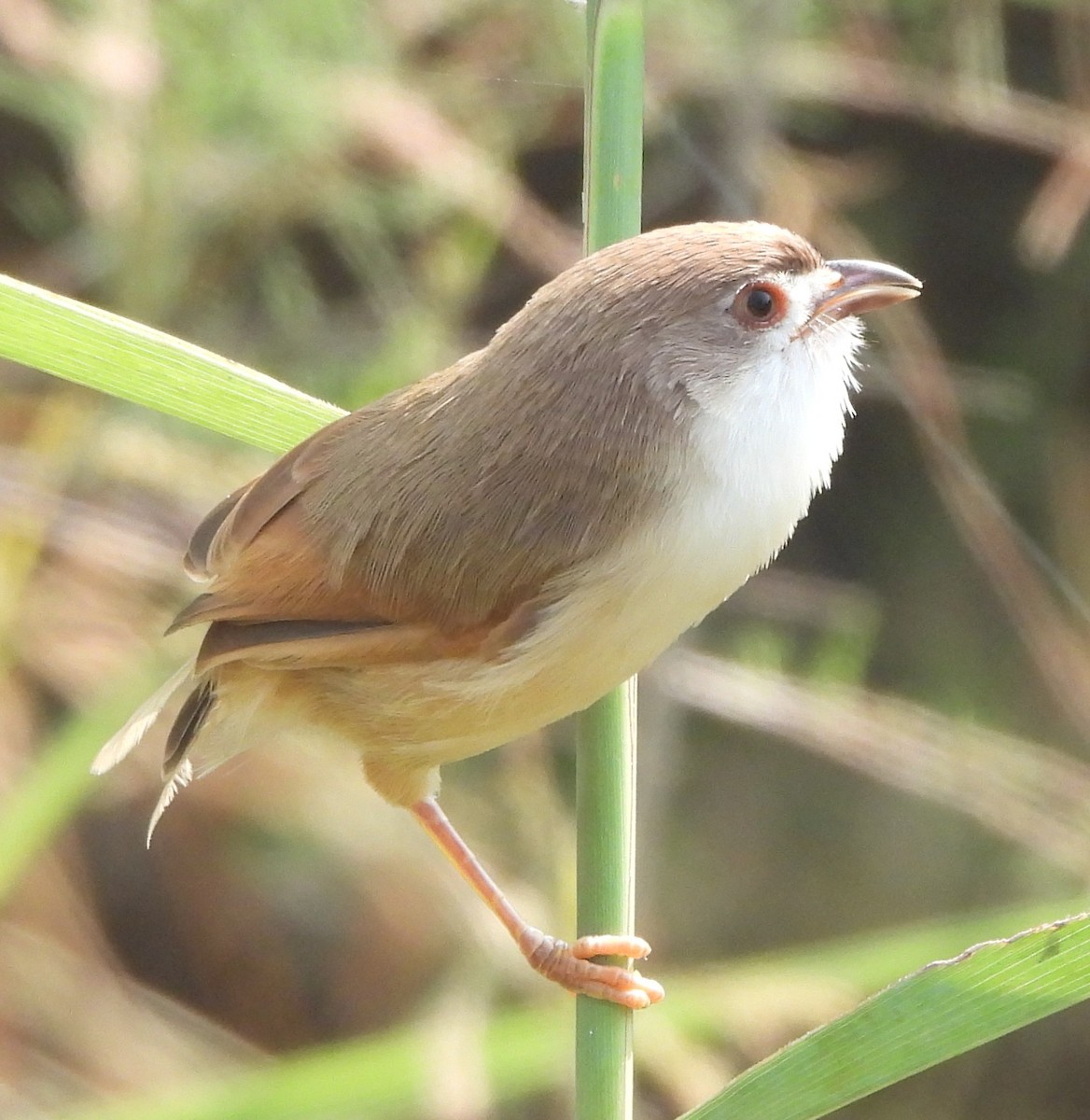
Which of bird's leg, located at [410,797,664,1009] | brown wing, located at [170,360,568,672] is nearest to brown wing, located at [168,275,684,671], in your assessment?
brown wing, located at [170,360,568,672]

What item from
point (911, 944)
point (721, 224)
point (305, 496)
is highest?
point (721, 224)

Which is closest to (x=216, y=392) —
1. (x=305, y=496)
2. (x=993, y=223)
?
(x=305, y=496)

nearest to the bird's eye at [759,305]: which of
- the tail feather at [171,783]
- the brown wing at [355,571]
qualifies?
the brown wing at [355,571]

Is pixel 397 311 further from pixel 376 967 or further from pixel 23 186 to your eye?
pixel 376 967

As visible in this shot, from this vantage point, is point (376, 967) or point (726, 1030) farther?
point (376, 967)

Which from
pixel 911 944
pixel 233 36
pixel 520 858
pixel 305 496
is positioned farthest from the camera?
pixel 520 858

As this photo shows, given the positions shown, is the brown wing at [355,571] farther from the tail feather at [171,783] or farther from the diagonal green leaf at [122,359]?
the tail feather at [171,783]

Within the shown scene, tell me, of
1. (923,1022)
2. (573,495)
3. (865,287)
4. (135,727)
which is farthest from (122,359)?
(923,1022)
